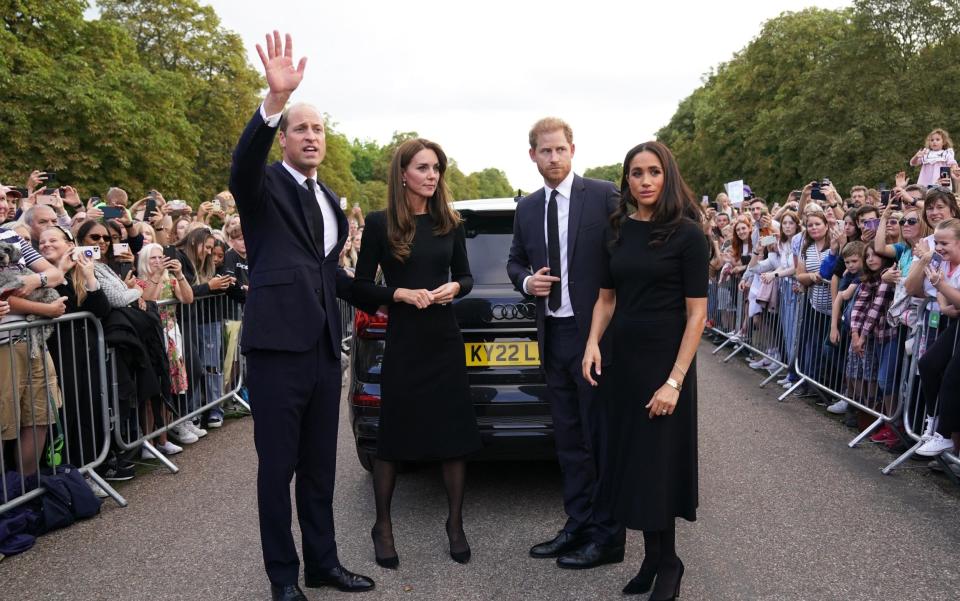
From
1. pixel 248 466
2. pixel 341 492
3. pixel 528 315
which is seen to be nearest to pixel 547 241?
pixel 528 315

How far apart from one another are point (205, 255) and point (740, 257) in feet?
26.7

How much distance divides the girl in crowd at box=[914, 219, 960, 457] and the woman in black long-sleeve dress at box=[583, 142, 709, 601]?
272 centimetres

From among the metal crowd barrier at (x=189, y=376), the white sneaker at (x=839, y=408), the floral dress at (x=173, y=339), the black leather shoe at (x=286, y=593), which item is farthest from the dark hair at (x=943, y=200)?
the floral dress at (x=173, y=339)

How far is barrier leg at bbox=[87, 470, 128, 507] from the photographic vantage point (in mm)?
5309

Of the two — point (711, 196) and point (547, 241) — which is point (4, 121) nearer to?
point (547, 241)

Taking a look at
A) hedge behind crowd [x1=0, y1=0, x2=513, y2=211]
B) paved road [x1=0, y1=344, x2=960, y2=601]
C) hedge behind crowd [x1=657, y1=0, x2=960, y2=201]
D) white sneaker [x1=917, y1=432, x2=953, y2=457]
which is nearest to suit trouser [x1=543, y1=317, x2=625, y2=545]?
paved road [x1=0, y1=344, x2=960, y2=601]

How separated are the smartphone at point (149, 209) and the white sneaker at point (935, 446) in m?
8.14

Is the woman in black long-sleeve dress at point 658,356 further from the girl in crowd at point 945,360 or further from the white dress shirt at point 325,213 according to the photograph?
the girl in crowd at point 945,360

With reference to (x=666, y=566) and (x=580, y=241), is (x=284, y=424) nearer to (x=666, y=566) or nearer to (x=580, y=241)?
(x=580, y=241)

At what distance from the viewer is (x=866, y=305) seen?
23.6 feet

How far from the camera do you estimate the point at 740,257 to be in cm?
1243

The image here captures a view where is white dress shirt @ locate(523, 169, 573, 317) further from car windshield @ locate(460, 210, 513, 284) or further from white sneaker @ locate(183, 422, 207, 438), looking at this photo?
white sneaker @ locate(183, 422, 207, 438)

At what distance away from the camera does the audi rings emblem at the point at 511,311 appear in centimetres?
Result: 491

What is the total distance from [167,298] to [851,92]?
3772 cm
